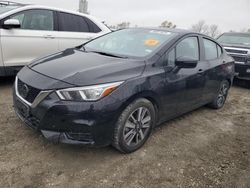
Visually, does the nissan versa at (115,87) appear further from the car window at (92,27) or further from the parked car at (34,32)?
the car window at (92,27)

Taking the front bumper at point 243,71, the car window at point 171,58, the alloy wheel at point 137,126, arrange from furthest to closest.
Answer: the front bumper at point 243,71 < the car window at point 171,58 < the alloy wheel at point 137,126

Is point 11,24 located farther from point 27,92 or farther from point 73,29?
point 27,92

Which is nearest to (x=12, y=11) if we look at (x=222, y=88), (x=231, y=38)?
(x=222, y=88)

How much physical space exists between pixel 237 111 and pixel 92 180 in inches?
143

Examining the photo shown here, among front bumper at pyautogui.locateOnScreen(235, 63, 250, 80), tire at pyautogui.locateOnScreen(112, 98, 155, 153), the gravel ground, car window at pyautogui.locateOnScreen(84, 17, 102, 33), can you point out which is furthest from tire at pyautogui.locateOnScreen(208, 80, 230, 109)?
car window at pyautogui.locateOnScreen(84, 17, 102, 33)

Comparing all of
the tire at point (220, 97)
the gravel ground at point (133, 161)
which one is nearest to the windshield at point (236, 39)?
the tire at point (220, 97)

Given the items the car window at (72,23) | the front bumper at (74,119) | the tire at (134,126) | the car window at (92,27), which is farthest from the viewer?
the car window at (92,27)

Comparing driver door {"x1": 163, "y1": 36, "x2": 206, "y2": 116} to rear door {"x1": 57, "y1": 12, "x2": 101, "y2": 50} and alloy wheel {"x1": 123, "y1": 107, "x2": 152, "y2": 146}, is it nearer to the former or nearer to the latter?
alloy wheel {"x1": 123, "y1": 107, "x2": 152, "y2": 146}

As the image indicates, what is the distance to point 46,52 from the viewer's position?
498 centimetres

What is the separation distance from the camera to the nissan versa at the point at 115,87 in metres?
2.38

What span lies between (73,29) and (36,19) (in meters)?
0.81

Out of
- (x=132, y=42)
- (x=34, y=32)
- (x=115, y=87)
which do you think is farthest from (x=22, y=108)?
(x=34, y=32)

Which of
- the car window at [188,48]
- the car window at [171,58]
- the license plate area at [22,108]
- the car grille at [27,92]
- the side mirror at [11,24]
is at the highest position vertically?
the side mirror at [11,24]

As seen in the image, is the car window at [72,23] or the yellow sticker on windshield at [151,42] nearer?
the yellow sticker on windshield at [151,42]
